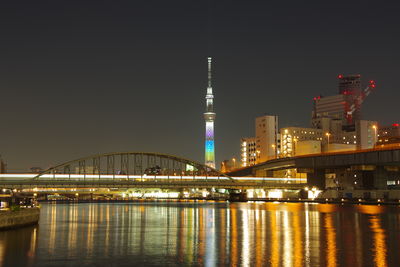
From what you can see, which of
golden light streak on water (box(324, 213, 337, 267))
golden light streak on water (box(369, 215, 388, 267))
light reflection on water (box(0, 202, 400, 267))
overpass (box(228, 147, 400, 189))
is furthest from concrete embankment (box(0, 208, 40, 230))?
overpass (box(228, 147, 400, 189))

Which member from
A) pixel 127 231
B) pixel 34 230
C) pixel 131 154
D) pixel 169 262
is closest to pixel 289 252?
pixel 169 262

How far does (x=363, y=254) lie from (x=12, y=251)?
21.8m

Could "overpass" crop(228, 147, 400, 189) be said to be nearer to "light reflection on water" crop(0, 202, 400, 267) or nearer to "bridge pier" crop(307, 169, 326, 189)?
"bridge pier" crop(307, 169, 326, 189)

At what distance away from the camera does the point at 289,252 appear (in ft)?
109

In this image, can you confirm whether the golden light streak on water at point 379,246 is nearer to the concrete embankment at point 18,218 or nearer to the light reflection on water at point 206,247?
the light reflection on water at point 206,247

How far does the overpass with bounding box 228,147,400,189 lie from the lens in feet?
420

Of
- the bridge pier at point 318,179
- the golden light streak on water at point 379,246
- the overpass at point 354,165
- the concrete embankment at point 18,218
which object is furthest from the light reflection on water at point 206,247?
the bridge pier at point 318,179

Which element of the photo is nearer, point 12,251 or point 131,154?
point 12,251

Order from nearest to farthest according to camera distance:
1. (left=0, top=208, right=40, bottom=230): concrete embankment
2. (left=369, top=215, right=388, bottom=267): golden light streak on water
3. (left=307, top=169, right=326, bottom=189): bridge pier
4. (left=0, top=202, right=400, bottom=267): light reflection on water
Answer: (left=369, top=215, right=388, bottom=267): golden light streak on water → (left=0, top=202, right=400, bottom=267): light reflection on water → (left=0, top=208, right=40, bottom=230): concrete embankment → (left=307, top=169, right=326, bottom=189): bridge pier

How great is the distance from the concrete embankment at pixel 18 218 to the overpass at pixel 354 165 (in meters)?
90.6

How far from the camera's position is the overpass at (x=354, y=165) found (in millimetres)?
128125

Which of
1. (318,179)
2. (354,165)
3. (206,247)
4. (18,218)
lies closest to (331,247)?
(206,247)

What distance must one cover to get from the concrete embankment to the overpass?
90619mm

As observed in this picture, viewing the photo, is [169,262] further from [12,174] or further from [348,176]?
[348,176]
